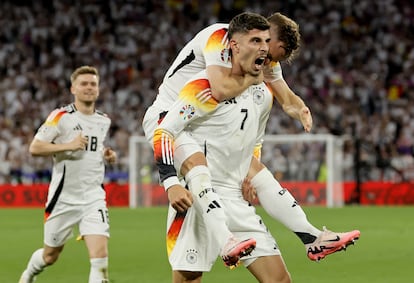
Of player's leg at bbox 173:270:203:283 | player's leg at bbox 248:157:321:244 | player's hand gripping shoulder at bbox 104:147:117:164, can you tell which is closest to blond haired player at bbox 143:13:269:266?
player's leg at bbox 173:270:203:283

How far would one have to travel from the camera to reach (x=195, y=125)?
236 inches

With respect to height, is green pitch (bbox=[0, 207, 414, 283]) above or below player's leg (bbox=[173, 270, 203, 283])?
below

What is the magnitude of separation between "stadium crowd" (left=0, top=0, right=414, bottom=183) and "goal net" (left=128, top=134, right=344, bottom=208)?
0.05m

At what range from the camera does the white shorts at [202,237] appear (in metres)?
5.95

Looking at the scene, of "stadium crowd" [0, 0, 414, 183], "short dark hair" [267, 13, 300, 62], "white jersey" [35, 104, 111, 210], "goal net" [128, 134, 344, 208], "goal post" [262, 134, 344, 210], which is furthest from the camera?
"stadium crowd" [0, 0, 414, 183]

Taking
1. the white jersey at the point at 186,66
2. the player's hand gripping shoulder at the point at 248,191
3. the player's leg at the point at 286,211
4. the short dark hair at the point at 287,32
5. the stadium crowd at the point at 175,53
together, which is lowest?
the stadium crowd at the point at 175,53

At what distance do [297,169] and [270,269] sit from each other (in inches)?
668

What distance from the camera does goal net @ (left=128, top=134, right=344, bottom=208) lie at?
75.0 feet

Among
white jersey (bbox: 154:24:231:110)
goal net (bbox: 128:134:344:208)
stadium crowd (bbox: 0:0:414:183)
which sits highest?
white jersey (bbox: 154:24:231:110)

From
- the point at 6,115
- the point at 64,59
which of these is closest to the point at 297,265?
the point at 6,115

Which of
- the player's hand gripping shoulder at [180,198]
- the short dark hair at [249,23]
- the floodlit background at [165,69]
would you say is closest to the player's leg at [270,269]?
the player's hand gripping shoulder at [180,198]

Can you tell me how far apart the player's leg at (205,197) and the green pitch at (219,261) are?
13.1ft

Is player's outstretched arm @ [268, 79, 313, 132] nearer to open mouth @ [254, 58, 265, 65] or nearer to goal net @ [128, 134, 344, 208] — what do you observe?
open mouth @ [254, 58, 265, 65]

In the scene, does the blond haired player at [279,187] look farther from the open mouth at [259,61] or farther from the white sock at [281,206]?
the open mouth at [259,61]
